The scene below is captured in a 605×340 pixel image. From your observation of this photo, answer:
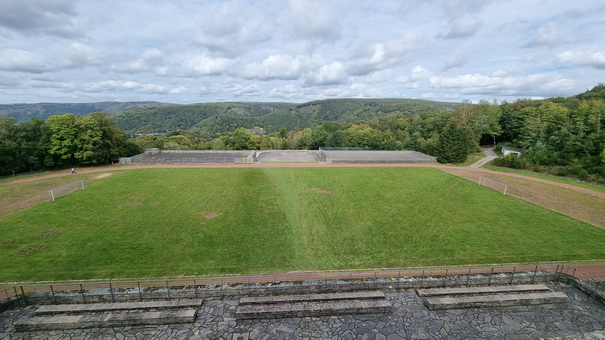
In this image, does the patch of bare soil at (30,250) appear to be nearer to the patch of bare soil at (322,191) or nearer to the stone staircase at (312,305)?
the stone staircase at (312,305)

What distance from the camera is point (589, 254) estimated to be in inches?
713

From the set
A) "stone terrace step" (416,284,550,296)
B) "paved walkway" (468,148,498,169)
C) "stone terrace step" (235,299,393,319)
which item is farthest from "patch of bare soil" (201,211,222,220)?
"paved walkway" (468,148,498,169)

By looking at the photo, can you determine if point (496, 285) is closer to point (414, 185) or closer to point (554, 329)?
point (554, 329)

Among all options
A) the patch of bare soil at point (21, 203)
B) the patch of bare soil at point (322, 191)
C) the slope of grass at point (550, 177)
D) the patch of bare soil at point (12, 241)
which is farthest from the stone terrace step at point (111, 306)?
the slope of grass at point (550, 177)

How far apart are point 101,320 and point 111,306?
987 mm

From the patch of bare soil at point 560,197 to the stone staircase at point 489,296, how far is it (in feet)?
53.6

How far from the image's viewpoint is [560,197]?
28250mm

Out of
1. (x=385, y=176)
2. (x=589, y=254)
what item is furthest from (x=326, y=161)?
(x=589, y=254)

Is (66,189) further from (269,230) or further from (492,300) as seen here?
(492,300)

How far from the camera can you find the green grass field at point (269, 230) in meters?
17.1

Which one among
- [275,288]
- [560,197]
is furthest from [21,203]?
[560,197]

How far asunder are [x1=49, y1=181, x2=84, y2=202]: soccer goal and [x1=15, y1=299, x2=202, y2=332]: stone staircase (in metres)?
19.8

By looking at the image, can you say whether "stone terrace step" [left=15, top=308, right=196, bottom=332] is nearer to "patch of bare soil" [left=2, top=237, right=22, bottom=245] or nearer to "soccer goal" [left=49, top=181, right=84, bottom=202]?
"patch of bare soil" [left=2, top=237, right=22, bottom=245]

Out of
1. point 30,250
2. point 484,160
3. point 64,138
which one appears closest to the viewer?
point 30,250
